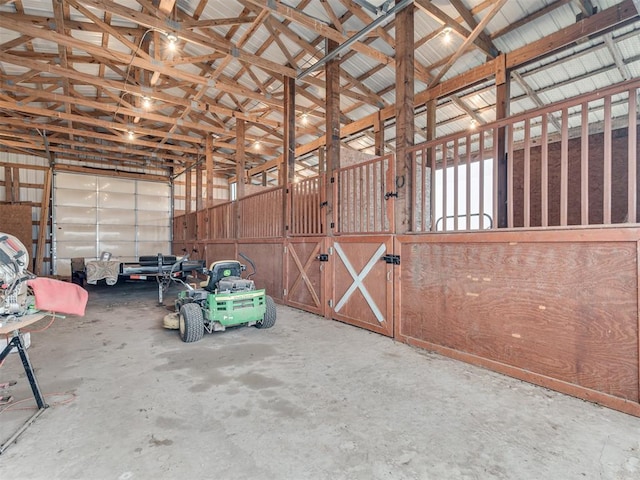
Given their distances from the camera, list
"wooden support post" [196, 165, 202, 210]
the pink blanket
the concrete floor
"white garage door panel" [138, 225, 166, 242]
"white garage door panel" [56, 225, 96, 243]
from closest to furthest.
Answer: the concrete floor → the pink blanket → "wooden support post" [196, 165, 202, 210] → "white garage door panel" [56, 225, 96, 243] → "white garage door panel" [138, 225, 166, 242]

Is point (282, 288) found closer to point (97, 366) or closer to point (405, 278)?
point (405, 278)

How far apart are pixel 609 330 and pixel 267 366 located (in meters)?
2.90

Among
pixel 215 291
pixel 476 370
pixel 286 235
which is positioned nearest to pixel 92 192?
pixel 286 235

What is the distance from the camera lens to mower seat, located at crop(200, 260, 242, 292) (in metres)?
4.49

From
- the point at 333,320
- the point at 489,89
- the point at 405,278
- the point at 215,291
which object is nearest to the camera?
the point at 405,278

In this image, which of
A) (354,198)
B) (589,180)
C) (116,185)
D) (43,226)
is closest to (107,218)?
(116,185)

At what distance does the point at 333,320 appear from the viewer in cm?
509

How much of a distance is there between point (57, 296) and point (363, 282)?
3.43 meters

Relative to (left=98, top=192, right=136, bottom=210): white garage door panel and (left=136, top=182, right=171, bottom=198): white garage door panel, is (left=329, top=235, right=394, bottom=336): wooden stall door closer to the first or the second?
(left=98, top=192, right=136, bottom=210): white garage door panel

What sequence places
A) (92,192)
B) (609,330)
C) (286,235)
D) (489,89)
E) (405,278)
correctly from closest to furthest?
(609,330), (405,278), (286,235), (489,89), (92,192)

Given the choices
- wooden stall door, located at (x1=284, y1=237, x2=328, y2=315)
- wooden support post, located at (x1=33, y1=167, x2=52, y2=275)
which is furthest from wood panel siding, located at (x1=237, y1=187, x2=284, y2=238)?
wooden support post, located at (x1=33, y1=167, x2=52, y2=275)

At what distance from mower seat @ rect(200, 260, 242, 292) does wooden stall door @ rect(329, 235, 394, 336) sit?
1.56 metres

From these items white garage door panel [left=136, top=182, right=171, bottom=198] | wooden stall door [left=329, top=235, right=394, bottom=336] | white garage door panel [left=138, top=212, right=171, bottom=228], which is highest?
white garage door panel [left=136, top=182, right=171, bottom=198]

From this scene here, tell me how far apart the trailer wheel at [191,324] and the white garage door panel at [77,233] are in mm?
10951
